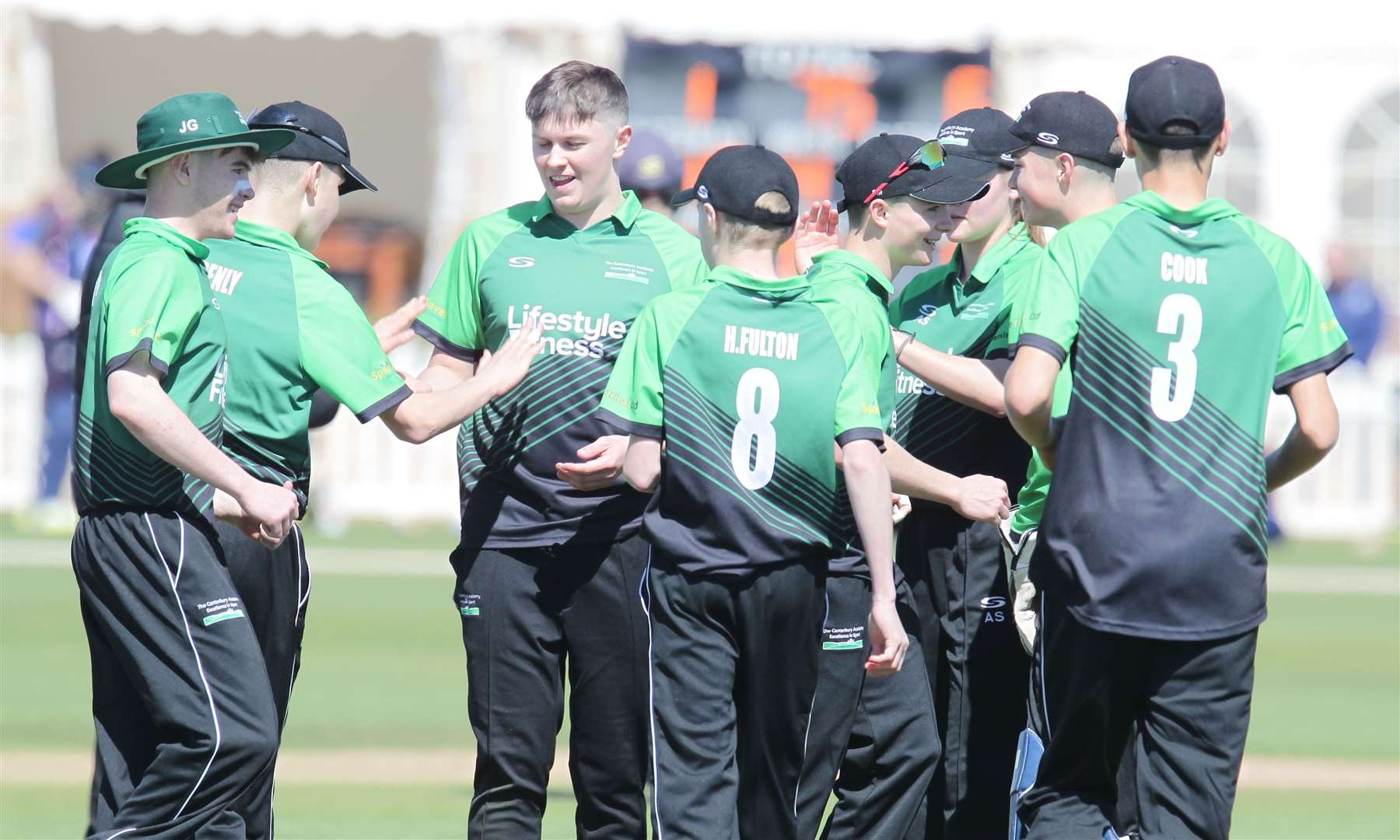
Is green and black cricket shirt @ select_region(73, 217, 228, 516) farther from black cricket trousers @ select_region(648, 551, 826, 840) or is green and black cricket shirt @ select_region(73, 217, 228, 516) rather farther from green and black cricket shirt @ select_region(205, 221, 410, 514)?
black cricket trousers @ select_region(648, 551, 826, 840)

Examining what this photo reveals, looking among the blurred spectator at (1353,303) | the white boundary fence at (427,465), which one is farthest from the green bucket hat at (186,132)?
the blurred spectator at (1353,303)

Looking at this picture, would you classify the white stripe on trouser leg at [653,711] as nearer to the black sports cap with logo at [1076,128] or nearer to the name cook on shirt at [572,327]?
the name cook on shirt at [572,327]

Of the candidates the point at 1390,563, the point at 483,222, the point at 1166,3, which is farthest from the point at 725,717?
the point at 1166,3

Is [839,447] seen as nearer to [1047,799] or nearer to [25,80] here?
[1047,799]

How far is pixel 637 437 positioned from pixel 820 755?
105 cm

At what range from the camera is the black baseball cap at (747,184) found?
527 centimetres

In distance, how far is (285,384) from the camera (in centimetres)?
549

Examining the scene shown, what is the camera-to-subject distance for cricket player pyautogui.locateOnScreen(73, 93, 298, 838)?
16.3 ft

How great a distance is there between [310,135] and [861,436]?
1951 millimetres

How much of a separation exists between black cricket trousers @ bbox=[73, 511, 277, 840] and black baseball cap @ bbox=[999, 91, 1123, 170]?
8.59 feet

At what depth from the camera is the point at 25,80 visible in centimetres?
2078

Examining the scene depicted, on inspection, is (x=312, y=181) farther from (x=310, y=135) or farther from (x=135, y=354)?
(x=135, y=354)

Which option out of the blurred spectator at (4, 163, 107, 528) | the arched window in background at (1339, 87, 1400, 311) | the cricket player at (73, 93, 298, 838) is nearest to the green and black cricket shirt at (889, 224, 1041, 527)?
the cricket player at (73, 93, 298, 838)

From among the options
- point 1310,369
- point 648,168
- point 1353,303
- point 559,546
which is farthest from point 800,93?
point 1310,369
